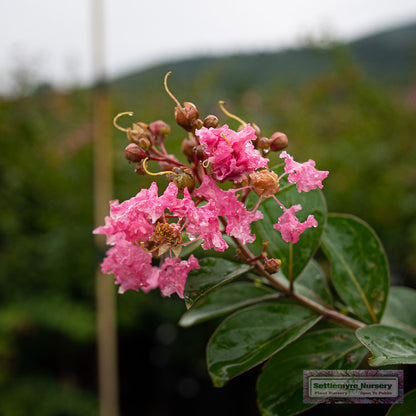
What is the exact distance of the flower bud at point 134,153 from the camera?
1.60 ft

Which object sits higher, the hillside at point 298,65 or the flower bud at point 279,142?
the hillside at point 298,65

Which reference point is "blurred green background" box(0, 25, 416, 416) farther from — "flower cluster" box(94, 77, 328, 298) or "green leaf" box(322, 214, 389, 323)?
"flower cluster" box(94, 77, 328, 298)

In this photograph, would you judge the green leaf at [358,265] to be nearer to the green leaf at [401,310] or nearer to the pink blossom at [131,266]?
the green leaf at [401,310]

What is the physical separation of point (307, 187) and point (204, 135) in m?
0.12

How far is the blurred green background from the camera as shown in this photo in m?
2.01

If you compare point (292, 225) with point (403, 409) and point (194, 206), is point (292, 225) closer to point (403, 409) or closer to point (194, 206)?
point (194, 206)

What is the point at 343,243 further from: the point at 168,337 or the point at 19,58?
the point at 19,58

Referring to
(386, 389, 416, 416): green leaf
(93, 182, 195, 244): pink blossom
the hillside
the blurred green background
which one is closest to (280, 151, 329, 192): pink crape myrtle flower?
(93, 182, 195, 244): pink blossom

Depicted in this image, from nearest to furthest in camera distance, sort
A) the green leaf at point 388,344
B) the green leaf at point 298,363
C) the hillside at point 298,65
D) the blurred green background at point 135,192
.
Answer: the green leaf at point 388,344, the green leaf at point 298,363, the blurred green background at point 135,192, the hillside at point 298,65

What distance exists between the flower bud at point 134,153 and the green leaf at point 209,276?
0.14 metres

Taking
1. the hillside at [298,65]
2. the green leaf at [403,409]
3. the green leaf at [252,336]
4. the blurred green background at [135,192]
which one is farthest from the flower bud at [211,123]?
the hillside at [298,65]

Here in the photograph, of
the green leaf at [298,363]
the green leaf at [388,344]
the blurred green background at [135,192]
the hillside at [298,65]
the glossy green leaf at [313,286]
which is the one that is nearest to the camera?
the green leaf at [388,344]

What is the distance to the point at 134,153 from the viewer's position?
490 mm

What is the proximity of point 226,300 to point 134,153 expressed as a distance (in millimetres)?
238
